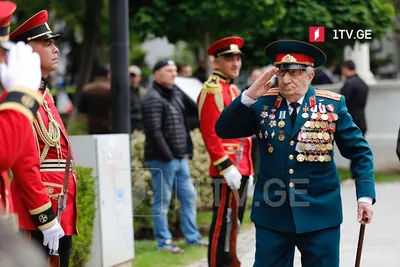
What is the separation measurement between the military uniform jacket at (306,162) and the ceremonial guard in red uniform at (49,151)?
3.41ft

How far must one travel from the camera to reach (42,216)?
16.9ft

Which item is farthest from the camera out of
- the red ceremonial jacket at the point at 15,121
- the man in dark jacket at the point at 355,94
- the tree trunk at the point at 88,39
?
the tree trunk at the point at 88,39

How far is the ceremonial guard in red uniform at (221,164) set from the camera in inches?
291

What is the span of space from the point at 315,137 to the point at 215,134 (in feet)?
6.47

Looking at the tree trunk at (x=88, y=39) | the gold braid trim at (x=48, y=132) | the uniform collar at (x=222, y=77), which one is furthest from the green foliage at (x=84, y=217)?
the tree trunk at (x=88, y=39)

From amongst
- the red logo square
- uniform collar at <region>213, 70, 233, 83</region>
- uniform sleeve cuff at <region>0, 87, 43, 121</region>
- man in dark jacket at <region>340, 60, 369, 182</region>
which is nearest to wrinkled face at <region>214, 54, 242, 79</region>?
uniform collar at <region>213, 70, 233, 83</region>

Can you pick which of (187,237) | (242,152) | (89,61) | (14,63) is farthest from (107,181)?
(89,61)

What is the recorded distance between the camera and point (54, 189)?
5.45 metres

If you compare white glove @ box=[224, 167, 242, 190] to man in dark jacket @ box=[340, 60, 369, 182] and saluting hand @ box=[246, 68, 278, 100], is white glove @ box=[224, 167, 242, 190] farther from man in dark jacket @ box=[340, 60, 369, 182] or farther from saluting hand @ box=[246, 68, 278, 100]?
man in dark jacket @ box=[340, 60, 369, 182]

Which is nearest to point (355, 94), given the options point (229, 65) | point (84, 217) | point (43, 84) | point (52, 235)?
point (229, 65)

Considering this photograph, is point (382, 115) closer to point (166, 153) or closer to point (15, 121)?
point (166, 153)

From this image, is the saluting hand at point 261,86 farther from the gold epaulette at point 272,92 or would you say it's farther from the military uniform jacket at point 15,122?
the military uniform jacket at point 15,122

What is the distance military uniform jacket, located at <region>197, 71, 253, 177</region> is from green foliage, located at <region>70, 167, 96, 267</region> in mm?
955

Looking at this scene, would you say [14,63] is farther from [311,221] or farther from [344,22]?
[344,22]
